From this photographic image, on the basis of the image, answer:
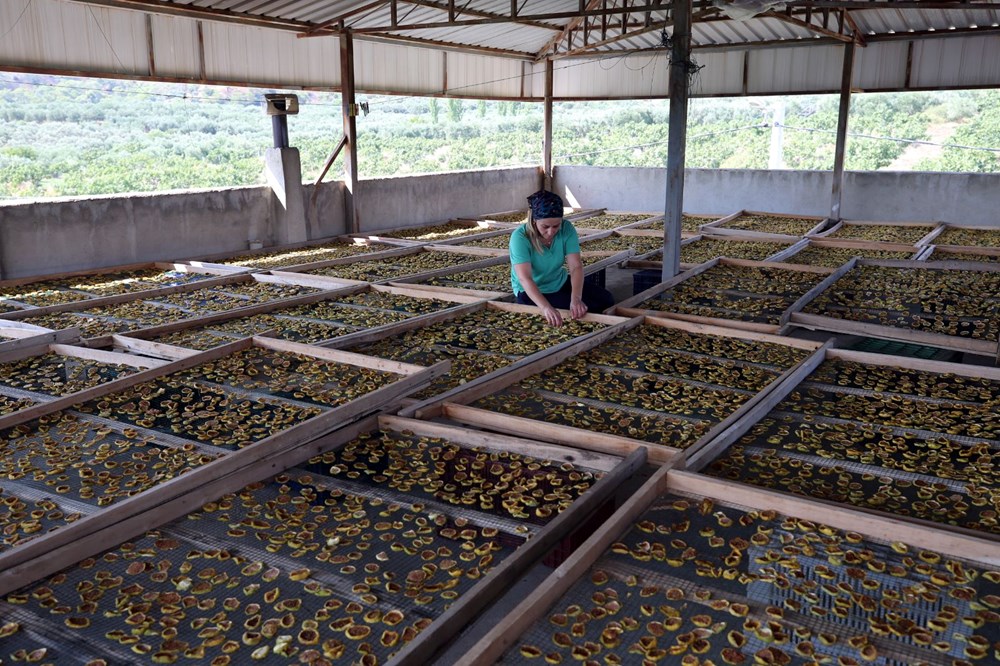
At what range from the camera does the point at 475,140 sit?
1229 inches

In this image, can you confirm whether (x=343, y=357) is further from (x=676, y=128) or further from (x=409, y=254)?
(x=409, y=254)

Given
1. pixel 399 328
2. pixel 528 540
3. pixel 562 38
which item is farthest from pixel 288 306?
pixel 562 38

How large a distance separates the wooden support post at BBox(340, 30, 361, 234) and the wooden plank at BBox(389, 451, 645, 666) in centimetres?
829

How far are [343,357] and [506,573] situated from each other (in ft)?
7.53

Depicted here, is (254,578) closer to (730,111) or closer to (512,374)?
(512,374)

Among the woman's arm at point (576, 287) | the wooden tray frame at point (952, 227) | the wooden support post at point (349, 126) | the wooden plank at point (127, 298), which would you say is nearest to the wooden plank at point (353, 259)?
the wooden plank at point (127, 298)

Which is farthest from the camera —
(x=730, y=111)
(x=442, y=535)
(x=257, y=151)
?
(x=730, y=111)

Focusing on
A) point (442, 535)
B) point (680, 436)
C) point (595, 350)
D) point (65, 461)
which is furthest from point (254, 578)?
point (595, 350)

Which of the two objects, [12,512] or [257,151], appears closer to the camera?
[12,512]

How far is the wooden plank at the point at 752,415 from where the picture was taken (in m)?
2.98

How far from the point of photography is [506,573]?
87.7 inches

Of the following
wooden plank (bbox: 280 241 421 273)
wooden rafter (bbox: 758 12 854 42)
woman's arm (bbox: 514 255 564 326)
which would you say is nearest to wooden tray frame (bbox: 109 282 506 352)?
woman's arm (bbox: 514 255 564 326)

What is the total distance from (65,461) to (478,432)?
1567 millimetres

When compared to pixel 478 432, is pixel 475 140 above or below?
above
